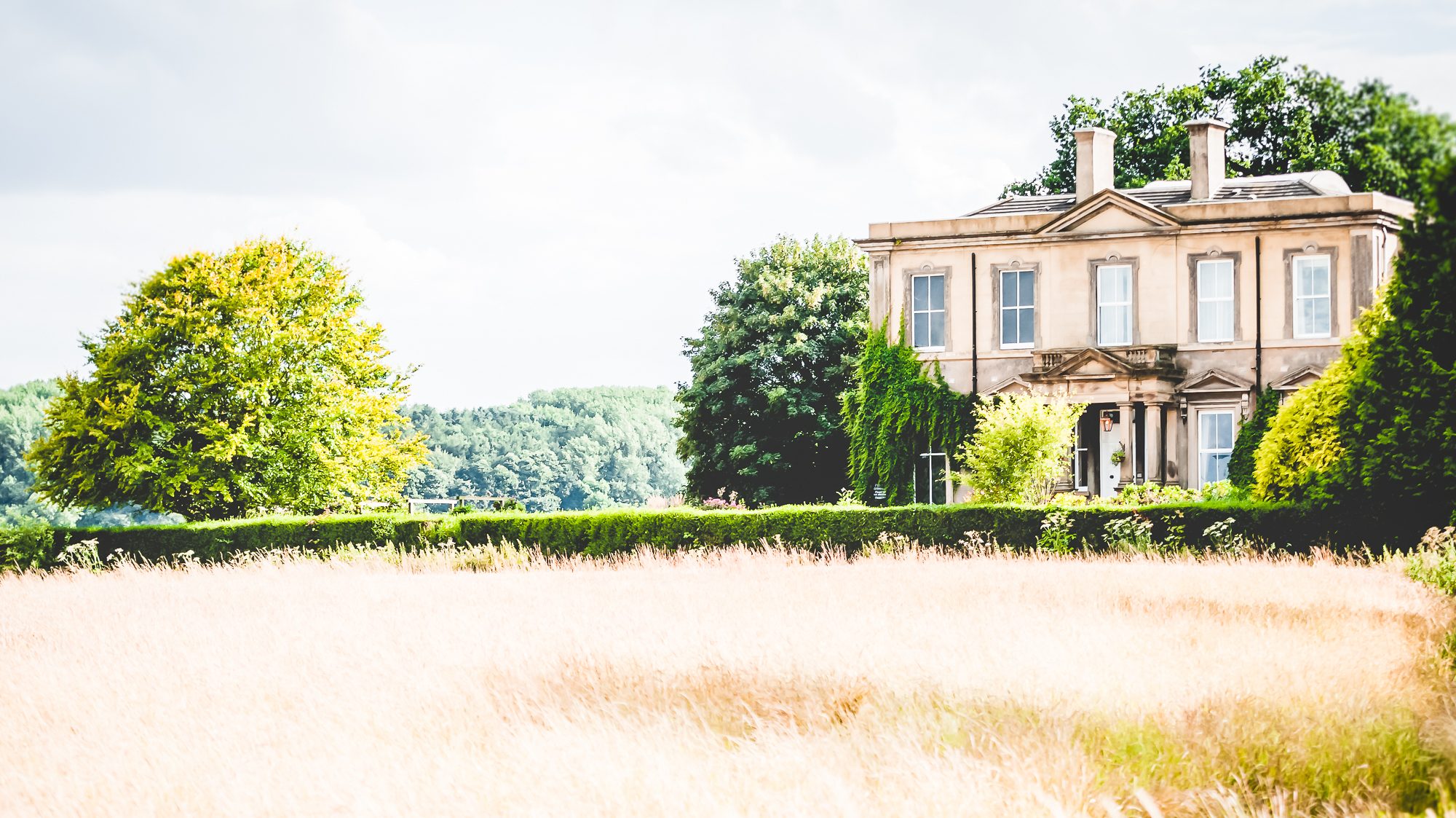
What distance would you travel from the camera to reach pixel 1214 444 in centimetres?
3112

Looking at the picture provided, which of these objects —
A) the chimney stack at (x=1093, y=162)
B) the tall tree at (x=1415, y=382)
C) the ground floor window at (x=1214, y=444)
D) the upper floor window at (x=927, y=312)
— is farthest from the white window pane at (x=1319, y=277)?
the tall tree at (x=1415, y=382)

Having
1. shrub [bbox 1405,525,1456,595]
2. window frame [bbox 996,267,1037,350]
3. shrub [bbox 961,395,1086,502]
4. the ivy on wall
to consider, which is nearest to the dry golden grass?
shrub [bbox 1405,525,1456,595]

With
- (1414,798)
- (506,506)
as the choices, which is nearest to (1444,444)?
(1414,798)

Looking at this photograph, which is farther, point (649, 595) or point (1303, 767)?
point (649, 595)

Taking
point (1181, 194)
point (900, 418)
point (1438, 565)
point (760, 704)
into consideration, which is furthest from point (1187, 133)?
point (760, 704)

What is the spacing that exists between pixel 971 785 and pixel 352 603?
416 inches

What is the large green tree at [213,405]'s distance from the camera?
32.5 meters

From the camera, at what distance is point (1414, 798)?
290 inches

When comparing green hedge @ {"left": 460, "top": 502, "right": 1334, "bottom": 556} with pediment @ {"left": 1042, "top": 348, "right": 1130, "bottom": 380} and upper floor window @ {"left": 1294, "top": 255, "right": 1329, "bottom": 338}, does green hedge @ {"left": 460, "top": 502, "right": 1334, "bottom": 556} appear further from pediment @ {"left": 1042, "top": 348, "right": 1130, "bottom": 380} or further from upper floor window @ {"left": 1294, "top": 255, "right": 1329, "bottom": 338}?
upper floor window @ {"left": 1294, "top": 255, "right": 1329, "bottom": 338}

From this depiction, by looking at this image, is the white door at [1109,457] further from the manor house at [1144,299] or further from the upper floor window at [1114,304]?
the upper floor window at [1114,304]

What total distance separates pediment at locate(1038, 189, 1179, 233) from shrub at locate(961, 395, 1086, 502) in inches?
214

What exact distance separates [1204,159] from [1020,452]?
9.16 meters

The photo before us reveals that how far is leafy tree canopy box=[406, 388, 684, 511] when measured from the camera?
91.3 meters

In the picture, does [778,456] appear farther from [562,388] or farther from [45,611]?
[562,388]
